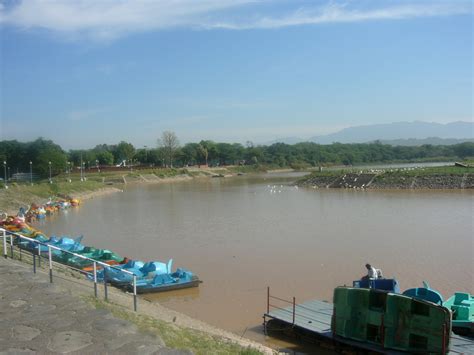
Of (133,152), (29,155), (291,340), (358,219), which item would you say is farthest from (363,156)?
(291,340)

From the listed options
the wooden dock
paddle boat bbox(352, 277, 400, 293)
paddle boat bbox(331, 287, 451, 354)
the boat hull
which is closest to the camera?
paddle boat bbox(331, 287, 451, 354)

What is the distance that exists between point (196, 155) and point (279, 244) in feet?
386

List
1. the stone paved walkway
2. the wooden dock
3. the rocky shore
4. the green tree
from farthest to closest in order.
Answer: the green tree, the rocky shore, the wooden dock, the stone paved walkway

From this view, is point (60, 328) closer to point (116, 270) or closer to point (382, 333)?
point (382, 333)

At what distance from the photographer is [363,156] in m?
182

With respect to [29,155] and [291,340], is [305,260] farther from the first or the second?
[29,155]

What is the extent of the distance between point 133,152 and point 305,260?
11831cm

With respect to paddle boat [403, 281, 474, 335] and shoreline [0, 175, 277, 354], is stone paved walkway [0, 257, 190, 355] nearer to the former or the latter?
shoreline [0, 175, 277, 354]

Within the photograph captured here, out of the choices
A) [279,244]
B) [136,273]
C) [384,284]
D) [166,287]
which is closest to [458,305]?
[384,284]

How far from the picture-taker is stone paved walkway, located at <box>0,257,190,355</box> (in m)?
6.82

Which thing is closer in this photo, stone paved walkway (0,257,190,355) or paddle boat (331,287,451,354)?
stone paved walkway (0,257,190,355)

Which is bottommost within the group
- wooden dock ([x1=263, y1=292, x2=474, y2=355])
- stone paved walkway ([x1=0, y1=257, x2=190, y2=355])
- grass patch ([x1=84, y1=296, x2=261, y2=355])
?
wooden dock ([x1=263, y1=292, x2=474, y2=355])

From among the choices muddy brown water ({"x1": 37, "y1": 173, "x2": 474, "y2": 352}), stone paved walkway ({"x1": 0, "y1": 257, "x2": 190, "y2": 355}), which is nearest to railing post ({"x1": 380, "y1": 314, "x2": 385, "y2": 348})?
muddy brown water ({"x1": 37, "y1": 173, "x2": 474, "y2": 352})

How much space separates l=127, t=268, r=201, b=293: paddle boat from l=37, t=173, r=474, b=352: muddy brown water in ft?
1.04
